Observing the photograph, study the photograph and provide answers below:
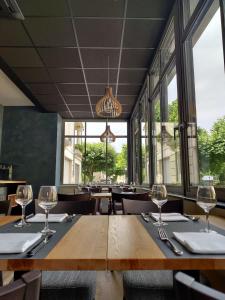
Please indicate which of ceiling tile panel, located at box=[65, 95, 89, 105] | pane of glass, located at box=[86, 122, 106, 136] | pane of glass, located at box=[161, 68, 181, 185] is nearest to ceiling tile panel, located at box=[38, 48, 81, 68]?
ceiling tile panel, located at box=[65, 95, 89, 105]

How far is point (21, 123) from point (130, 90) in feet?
11.3

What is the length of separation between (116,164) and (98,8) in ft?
17.4

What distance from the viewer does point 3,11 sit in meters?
2.74

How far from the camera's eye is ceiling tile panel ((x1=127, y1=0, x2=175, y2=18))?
2988 millimetres

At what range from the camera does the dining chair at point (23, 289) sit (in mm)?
427

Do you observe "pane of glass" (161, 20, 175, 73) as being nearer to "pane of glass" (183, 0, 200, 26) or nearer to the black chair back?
"pane of glass" (183, 0, 200, 26)

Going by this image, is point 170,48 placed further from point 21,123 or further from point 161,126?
point 21,123

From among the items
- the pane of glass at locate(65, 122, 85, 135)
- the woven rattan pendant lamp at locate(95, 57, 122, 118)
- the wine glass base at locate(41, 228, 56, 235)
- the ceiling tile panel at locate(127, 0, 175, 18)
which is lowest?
the wine glass base at locate(41, 228, 56, 235)

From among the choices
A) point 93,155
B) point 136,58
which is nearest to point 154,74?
point 136,58

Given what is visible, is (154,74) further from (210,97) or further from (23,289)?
(23,289)

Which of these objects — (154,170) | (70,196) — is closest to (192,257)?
(70,196)

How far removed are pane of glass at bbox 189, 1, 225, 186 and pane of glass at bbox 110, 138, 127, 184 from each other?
532 cm

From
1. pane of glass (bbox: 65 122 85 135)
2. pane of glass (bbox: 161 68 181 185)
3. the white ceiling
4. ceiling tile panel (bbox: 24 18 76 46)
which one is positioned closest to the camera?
pane of glass (bbox: 161 68 181 185)

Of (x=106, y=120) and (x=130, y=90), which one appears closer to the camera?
(x=130, y=90)
